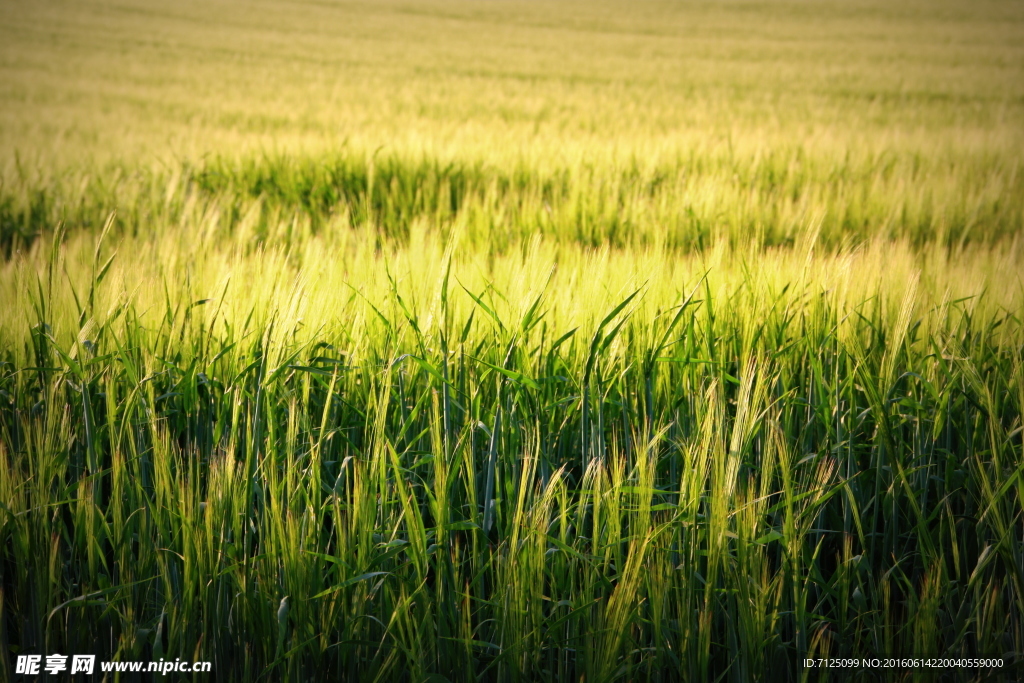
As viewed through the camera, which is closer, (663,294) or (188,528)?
(188,528)

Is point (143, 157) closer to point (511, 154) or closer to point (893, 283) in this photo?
point (511, 154)

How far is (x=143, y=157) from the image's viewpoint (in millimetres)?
3506

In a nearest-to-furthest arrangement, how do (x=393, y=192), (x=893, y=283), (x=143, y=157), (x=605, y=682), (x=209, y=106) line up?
(x=605, y=682) → (x=893, y=283) → (x=393, y=192) → (x=143, y=157) → (x=209, y=106)

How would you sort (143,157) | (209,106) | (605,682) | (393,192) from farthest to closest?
(209,106)
(143,157)
(393,192)
(605,682)

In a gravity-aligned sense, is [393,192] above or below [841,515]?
above

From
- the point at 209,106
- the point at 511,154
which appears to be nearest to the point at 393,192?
the point at 511,154

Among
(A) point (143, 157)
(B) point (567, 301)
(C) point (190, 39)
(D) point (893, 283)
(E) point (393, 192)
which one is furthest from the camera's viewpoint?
(C) point (190, 39)

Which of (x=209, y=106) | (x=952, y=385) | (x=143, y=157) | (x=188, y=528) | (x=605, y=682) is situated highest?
(x=209, y=106)

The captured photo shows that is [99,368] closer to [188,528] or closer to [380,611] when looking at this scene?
[188,528]

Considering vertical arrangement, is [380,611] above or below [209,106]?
below

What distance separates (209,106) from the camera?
5.97 m

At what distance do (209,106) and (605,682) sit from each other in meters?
6.53

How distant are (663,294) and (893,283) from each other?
0.42 metres

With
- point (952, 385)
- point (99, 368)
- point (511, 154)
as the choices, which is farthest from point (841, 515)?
point (511, 154)
